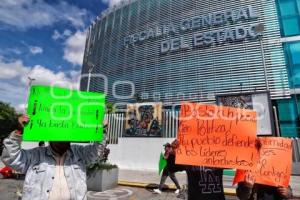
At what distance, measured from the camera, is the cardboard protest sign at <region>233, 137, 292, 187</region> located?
294 centimetres

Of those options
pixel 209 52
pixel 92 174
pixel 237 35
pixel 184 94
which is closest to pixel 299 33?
pixel 237 35

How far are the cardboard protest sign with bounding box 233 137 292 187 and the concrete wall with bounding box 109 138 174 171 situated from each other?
12.1m

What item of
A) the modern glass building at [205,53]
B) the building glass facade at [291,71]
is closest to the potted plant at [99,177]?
the modern glass building at [205,53]

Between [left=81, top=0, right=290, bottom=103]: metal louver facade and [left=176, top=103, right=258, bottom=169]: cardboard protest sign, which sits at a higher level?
[left=81, top=0, right=290, bottom=103]: metal louver facade

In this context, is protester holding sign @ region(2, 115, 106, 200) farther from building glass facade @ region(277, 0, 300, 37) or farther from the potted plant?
building glass facade @ region(277, 0, 300, 37)

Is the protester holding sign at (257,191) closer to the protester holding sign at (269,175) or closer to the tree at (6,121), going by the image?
the protester holding sign at (269,175)

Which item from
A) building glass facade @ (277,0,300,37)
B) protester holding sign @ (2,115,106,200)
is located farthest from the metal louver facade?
protester holding sign @ (2,115,106,200)

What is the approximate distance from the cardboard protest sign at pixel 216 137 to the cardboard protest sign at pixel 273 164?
5.9 inches

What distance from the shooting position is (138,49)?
3153 cm

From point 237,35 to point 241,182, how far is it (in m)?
24.9

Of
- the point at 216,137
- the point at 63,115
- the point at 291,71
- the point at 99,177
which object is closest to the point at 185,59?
the point at 291,71

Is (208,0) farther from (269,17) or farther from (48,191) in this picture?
(48,191)

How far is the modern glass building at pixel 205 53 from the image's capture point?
22.9 meters

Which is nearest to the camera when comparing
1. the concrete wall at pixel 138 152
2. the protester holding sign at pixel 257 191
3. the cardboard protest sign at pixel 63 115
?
the cardboard protest sign at pixel 63 115
